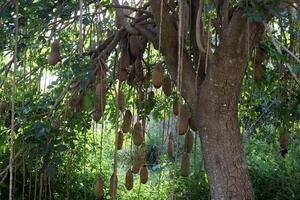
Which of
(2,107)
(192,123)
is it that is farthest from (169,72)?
(2,107)

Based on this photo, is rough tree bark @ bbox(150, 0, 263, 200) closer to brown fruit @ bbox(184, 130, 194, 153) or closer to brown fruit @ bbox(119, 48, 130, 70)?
brown fruit @ bbox(184, 130, 194, 153)

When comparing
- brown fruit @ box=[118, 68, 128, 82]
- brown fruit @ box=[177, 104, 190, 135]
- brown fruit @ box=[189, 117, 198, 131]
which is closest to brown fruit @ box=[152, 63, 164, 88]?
brown fruit @ box=[177, 104, 190, 135]

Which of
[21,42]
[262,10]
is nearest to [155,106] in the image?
[21,42]

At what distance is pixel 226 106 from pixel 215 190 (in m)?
0.30

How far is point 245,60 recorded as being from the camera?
1930 millimetres

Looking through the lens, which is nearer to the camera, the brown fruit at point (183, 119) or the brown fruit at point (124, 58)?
the brown fruit at point (183, 119)

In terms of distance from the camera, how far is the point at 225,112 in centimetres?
193

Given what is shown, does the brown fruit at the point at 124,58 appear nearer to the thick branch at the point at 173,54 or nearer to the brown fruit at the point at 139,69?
the brown fruit at the point at 139,69

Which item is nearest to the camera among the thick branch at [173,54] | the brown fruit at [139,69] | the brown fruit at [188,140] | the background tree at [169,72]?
the background tree at [169,72]

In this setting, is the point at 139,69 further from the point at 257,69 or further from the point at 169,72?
the point at 257,69

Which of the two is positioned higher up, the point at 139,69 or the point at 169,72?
the point at 139,69

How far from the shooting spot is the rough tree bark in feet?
6.16

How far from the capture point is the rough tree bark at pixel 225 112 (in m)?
1.88

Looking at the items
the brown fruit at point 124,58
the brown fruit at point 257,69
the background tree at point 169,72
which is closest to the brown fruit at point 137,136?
the background tree at point 169,72
